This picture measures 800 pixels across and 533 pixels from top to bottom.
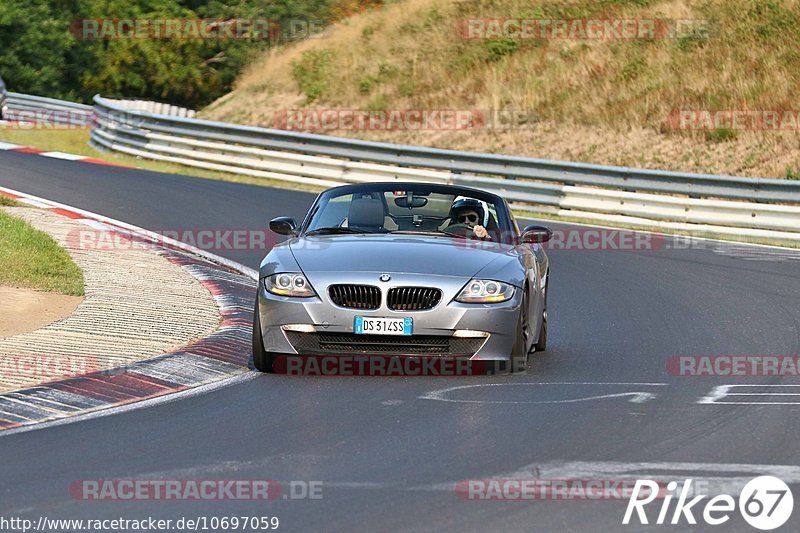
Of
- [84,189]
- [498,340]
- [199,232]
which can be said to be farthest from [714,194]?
[498,340]

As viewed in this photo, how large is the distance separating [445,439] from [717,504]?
1959 mm

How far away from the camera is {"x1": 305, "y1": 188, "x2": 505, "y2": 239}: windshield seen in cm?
1164

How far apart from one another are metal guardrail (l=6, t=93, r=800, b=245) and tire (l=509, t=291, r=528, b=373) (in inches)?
490

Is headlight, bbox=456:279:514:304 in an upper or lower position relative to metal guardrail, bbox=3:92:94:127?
upper

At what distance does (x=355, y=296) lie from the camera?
1033cm

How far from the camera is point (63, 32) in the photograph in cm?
5650

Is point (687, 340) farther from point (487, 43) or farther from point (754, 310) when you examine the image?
point (487, 43)

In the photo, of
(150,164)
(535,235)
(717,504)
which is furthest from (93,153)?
(717,504)

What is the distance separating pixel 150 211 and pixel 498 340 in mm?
12476

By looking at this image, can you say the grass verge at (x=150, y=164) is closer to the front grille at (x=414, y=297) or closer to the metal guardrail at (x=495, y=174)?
the metal guardrail at (x=495, y=174)
